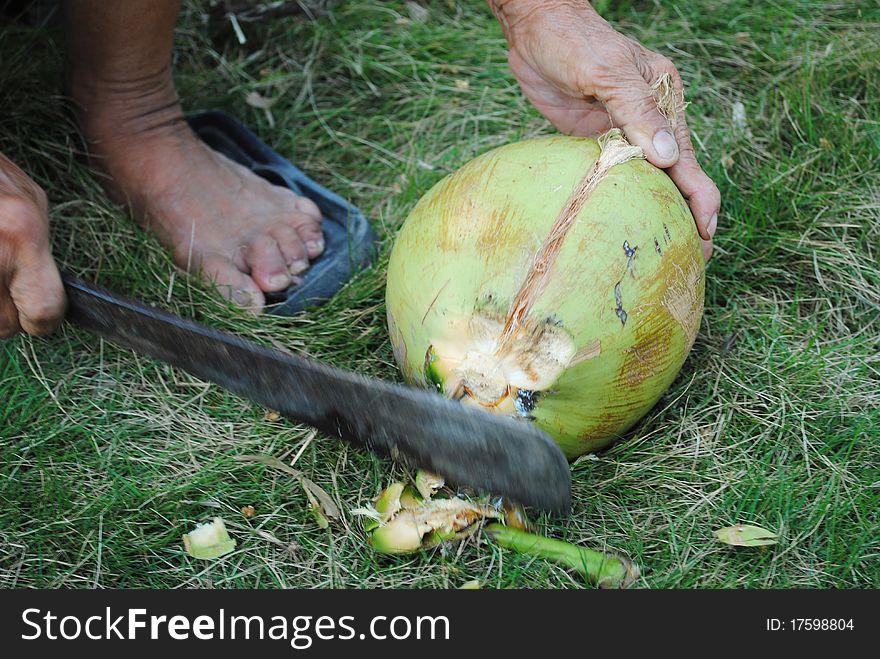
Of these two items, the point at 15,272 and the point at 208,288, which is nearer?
the point at 15,272

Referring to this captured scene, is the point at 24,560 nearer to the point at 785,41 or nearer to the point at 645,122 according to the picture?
the point at 645,122

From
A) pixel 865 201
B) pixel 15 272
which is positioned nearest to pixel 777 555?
pixel 865 201

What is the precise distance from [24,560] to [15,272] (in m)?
0.54

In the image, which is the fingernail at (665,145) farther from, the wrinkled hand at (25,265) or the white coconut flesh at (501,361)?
the wrinkled hand at (25,265)

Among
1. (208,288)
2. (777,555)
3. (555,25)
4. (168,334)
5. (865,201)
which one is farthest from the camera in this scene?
(865,201)

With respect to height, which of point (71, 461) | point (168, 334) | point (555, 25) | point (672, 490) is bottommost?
point (672, 490)

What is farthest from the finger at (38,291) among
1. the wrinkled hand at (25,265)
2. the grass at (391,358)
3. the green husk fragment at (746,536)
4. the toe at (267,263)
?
the green husk fragment at (746,536)

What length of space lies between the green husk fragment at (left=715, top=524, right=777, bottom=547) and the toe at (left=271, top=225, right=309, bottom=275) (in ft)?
4.06

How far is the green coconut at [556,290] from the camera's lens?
5.40ft

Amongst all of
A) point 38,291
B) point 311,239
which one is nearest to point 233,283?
point 311,239

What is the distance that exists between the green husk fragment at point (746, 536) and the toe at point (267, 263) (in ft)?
4.05

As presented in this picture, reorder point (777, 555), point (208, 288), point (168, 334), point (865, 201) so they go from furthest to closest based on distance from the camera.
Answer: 1. point (865, 201)
2. point (208, 288)
3. point (168, 334)
4. point (777, 555)

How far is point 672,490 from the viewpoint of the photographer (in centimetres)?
187

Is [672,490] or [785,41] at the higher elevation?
[785,41]
